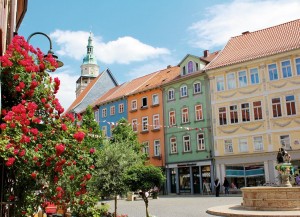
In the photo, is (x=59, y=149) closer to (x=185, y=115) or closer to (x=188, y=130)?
(x=188, y=130)

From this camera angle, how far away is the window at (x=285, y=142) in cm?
2950

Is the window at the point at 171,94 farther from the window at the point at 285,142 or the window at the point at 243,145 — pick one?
the window at the point at 285,142

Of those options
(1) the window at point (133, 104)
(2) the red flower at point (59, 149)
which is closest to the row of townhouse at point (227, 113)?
(1) the window at point (133, 104)

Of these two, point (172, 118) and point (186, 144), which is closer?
point (186, 144)

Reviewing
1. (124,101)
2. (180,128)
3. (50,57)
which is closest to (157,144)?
(180,128)

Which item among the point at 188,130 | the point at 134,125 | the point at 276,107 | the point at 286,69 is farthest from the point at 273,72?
the point at 134,125

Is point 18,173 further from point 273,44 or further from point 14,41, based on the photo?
point 273,44

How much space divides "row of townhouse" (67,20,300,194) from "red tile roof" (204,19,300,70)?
0.09 metres

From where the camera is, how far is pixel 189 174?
1409 inches

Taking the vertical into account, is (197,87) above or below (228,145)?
above

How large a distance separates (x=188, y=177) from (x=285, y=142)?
33.8ft

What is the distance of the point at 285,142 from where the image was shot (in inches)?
1172

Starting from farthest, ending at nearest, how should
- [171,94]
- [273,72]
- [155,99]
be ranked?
[155,99]
[171,94]
[273,72]

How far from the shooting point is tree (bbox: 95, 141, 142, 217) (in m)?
16.0
